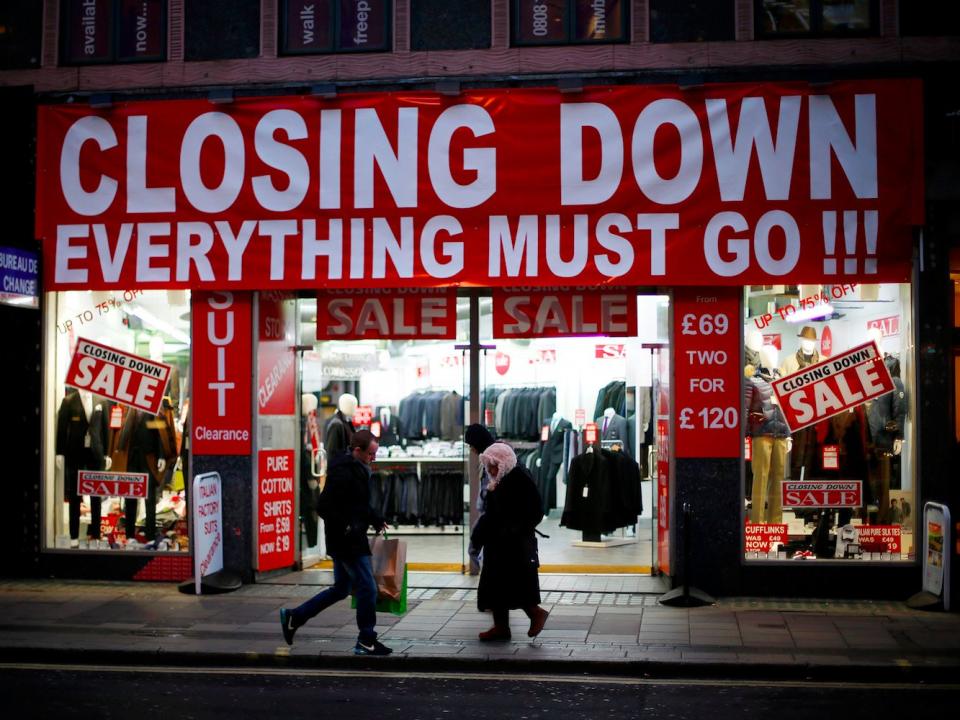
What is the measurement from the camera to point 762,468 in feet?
42.5

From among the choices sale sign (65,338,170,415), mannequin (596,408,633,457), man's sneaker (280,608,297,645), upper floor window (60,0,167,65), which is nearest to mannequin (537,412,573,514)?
mannequin (596,408,633,457)

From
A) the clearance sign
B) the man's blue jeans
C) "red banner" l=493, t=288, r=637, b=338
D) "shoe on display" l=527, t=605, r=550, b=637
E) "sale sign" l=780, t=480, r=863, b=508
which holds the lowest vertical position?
"shoe on display" l=527, t=605, r=550, b=637

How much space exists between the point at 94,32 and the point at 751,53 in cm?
744

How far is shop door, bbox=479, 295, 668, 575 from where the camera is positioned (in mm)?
14070

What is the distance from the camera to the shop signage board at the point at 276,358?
13734 mm

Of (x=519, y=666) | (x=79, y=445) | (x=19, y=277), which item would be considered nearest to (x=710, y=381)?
(x=519, y=666)

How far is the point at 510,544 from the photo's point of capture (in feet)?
34.4

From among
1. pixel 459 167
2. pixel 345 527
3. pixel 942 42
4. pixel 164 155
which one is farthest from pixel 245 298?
pixel 942 42

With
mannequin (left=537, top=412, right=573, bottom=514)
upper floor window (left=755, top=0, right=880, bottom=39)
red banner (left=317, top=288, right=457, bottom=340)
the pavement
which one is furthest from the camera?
mannequin (left=537, top=412, right=573, bottom=514)

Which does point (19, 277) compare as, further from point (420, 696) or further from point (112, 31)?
point (420, 696)

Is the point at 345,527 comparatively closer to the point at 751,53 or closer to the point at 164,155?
the point at 164,155

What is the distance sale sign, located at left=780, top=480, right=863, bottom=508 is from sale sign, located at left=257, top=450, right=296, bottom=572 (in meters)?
5.54

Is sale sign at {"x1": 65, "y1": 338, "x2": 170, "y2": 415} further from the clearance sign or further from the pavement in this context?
the pavement

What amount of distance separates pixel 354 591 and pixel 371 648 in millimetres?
486
